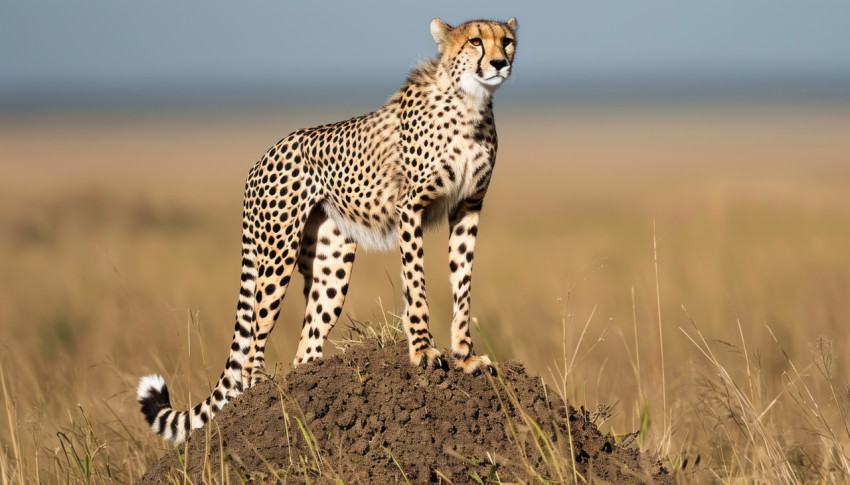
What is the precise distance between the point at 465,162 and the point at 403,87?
66 centimetres

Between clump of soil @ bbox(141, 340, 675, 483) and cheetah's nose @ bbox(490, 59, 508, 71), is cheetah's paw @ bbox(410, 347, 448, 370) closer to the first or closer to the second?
clump of soil @ bbox(141, 340, 675, 483)

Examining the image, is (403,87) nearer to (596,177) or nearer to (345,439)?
(345,439)

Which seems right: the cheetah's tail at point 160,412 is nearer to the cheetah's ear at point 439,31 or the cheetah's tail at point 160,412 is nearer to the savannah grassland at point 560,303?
the savannah grassland at point 560,303

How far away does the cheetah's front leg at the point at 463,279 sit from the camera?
4180mm

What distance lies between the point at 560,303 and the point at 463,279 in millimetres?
3052

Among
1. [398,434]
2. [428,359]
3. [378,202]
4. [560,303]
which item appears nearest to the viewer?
[398,434]

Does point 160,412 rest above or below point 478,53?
below

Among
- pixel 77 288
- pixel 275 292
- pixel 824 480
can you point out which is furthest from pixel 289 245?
pixel 77 288

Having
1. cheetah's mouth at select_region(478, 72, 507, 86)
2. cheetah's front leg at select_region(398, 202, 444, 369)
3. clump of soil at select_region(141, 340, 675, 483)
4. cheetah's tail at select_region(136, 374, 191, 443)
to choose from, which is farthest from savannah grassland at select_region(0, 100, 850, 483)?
cheetah's mouth at select_region(478, 72, 507, 86)

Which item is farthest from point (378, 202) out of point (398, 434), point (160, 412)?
point (160, 412)

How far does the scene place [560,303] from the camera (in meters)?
7.38

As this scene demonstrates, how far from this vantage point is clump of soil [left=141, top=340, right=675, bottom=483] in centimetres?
373

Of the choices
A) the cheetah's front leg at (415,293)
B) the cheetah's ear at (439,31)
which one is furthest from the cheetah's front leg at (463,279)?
the cheetah's ear at (439,31)

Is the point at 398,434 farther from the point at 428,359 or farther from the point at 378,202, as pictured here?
the point at 378,202
